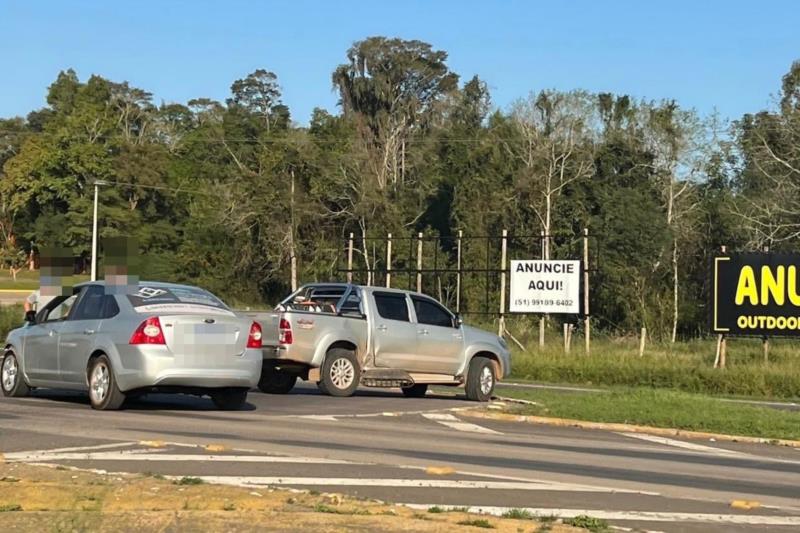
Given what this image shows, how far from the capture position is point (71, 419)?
1333cm

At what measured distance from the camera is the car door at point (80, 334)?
14.6 meters

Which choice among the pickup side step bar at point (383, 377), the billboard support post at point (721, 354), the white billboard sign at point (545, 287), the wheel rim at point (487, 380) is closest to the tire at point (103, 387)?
the pickup side step bar at point (383, 377)

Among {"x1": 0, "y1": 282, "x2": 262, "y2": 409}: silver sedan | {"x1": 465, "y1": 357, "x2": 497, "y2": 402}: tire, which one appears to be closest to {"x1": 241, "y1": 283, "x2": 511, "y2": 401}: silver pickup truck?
{"x1": 465, "y1": 357, "x2": 497, "y2": 402}: tire

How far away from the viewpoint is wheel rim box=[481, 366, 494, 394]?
1972 cm

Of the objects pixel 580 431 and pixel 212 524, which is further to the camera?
pixel 580 431

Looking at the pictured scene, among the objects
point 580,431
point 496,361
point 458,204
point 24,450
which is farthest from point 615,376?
point 458,204

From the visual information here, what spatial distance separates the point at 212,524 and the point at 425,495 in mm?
2311

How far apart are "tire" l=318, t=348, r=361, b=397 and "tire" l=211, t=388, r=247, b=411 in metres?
2.80

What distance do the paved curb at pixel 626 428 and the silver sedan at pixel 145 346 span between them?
154 inches

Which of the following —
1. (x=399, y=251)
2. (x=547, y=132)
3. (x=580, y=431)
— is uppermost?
(x=547, y=132)

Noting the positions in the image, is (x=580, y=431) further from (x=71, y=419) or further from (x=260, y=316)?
(x=71, y=419)

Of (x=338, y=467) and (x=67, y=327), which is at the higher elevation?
(x=67, y=327)

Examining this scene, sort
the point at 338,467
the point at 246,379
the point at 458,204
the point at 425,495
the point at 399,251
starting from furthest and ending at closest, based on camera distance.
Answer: the point at 458,204 → the point at 399,251 → the point at 246,379 → the point at 338,467 → the point at 425,495

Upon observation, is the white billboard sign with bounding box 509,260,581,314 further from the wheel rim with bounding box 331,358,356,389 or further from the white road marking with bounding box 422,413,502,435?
the white road marking with bounding box 422,413,502,435
